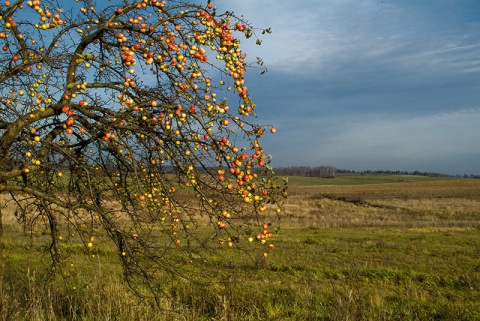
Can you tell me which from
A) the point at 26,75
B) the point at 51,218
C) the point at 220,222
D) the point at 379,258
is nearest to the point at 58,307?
the point at 51,218

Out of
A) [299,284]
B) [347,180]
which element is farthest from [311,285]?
[347,180]

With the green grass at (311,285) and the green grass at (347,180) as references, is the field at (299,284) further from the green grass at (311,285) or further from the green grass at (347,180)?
the green grass at (347,180)

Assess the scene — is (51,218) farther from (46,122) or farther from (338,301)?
(338,301)

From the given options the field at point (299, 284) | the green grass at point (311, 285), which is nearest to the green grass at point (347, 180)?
the field at point (299, 284)

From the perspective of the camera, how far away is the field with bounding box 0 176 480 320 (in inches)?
305

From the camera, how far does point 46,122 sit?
6.12m

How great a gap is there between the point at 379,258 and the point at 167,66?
16.2 meters

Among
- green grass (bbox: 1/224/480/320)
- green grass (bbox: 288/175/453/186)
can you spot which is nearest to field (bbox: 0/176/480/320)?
green grass (bbox: 1/224/480/320)

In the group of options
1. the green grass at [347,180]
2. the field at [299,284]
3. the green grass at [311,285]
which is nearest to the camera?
the field at [299,284]

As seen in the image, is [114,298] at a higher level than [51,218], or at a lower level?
lower

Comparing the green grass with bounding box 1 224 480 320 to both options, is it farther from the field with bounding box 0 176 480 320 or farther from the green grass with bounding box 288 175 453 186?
the green grass with bounding box 288 175 453 186

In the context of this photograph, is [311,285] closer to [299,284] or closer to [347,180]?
[299,284]

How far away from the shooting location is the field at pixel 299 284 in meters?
7.75

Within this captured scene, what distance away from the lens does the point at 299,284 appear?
1319cm
